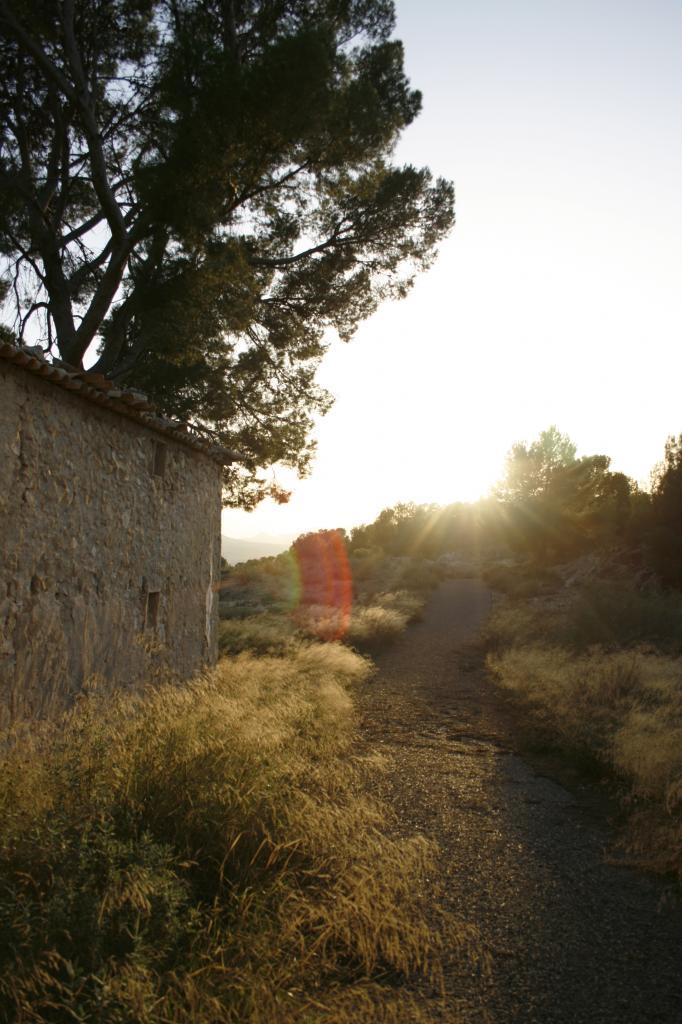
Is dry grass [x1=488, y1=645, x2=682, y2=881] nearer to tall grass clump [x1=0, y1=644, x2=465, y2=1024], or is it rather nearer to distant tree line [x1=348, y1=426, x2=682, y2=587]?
tall grass clump [x1=0, y1=644, x2=465, y2=1024]

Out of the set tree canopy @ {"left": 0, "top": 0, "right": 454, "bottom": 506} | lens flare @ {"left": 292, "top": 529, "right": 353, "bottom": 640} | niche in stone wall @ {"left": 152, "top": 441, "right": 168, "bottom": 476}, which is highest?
tree canopy @ {"left": 0, "top": 0, "right": 454, "bottom": 506}

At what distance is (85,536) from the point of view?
22.6 feet

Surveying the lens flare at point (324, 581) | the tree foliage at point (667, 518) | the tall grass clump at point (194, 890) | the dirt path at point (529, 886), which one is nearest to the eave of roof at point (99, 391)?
the tall grass clump at point (194, 890)

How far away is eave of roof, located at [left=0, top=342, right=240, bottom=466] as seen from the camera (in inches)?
220

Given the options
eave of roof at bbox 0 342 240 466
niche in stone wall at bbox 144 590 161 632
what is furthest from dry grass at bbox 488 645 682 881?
eave of roof at bbox 0 342 240 466

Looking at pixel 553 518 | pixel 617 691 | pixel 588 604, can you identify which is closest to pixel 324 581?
pixel 553 518

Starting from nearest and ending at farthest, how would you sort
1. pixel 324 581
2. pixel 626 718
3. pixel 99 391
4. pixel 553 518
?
pixel 99 391 → pixel 626 718 → pixel 324 581 → pixel 553 518

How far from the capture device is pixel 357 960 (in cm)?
360

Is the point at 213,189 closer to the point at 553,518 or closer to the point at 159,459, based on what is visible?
the point at 159,459

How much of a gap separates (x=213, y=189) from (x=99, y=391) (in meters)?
5.07

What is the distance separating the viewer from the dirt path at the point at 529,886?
11.2 ft

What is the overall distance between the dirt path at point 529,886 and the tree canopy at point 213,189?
6.99 meters

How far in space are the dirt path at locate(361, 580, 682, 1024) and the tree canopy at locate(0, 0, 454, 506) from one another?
6.99 m

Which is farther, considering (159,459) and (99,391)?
(159,459)
